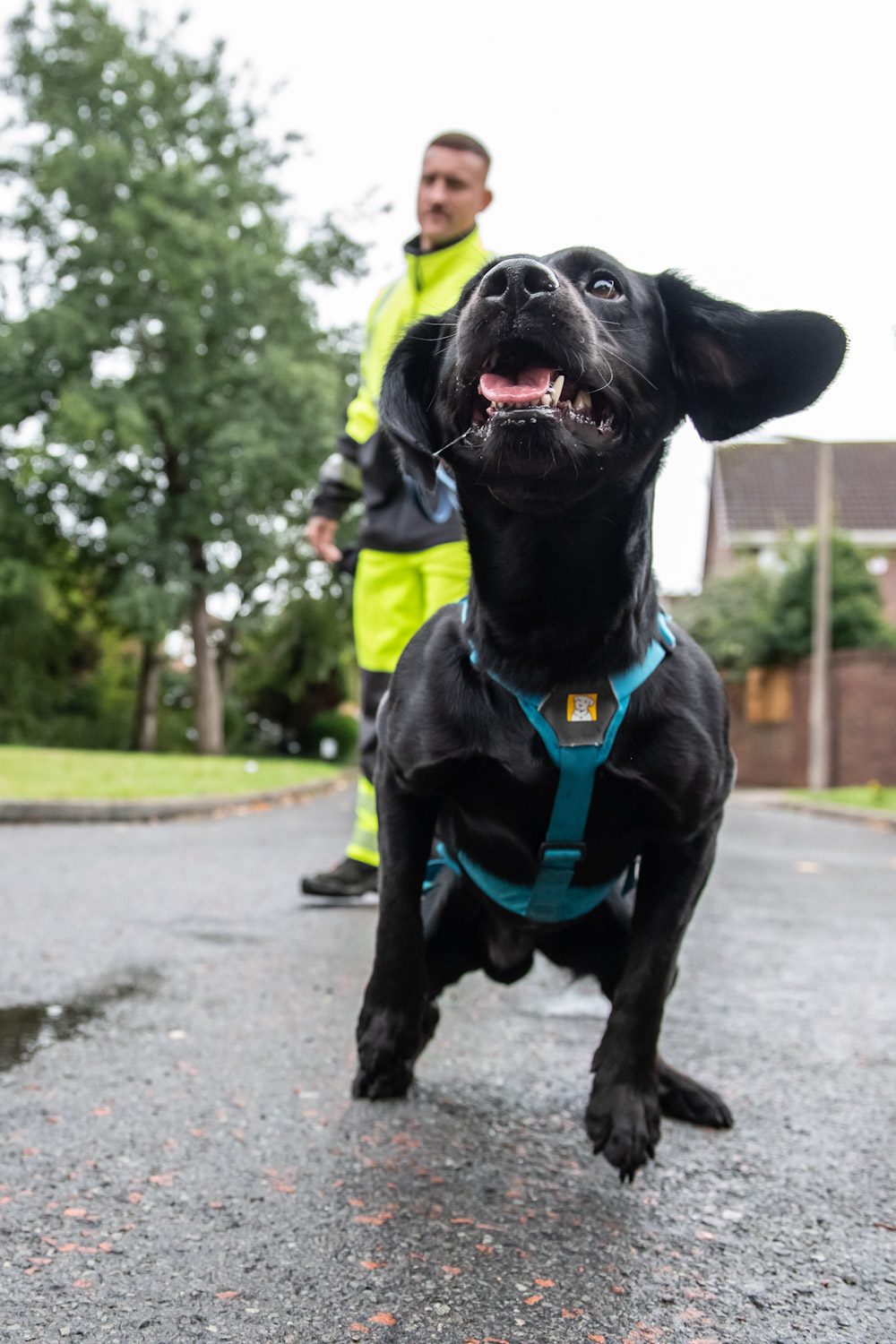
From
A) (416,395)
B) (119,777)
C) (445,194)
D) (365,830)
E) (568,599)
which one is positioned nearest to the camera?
(568,599)

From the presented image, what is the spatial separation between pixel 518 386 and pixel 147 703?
81.8 feet

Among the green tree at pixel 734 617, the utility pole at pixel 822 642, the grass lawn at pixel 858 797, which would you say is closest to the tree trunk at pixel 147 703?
the green tree at pixel 734 617

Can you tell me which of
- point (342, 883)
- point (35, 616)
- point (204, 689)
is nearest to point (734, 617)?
point (204, 689)

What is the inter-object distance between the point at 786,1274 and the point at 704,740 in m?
0.84

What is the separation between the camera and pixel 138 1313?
5.11 feet

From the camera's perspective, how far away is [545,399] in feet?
6.77

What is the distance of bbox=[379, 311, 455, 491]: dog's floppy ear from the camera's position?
2.28 m

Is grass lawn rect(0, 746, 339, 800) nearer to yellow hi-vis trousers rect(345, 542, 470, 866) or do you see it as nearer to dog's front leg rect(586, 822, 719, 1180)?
yellow hi-vis trousers rect(345, 542, 470, 866)

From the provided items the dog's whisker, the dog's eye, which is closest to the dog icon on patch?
the dog's whisker

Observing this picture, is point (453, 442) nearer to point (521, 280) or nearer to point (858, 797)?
point (521, 280)

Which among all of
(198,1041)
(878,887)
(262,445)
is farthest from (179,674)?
(198,1041)

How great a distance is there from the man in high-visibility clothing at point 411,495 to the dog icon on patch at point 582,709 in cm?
165

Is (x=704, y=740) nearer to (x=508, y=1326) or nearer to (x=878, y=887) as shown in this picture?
(x=508, y=1326)

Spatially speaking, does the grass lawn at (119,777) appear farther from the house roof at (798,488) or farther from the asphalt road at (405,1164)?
the house roof at (798,488)
